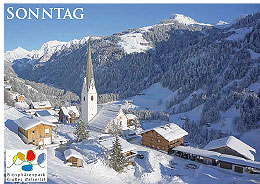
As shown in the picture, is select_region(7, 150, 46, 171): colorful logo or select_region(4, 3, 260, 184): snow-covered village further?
select_region(4, 3, 260, 184): snow-covered village

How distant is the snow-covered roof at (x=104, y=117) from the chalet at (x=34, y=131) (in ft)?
44.9

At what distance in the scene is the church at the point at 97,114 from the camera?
1822 inches

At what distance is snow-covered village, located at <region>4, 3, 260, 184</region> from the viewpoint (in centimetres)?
2847

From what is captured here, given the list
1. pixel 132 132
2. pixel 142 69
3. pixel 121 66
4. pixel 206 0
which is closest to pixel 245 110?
pixel 132 132

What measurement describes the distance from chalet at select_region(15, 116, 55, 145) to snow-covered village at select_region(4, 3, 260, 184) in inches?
5.0

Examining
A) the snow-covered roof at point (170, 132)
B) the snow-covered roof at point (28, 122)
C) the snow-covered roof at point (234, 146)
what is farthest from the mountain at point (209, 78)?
the snow-covered roof at point (28, 122)

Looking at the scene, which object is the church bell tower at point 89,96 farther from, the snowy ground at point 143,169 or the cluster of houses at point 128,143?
the snowy ground at point 143,169

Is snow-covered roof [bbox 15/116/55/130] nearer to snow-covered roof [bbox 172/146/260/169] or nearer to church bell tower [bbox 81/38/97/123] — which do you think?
church bell tower [bbox 81/38/97/123]

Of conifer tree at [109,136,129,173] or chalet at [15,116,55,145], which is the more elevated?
chalet at [15,116,55,145]

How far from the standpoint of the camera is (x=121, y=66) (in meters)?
192

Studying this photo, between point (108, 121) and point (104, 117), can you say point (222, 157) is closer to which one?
point (108, 121)

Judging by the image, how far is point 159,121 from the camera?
265 feet

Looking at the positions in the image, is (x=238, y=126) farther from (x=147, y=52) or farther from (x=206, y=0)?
(x=147, y=52)

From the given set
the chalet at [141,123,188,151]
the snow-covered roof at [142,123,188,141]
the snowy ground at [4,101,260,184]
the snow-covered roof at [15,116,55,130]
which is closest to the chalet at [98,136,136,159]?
the snowy ground at [4,101,260,184]
